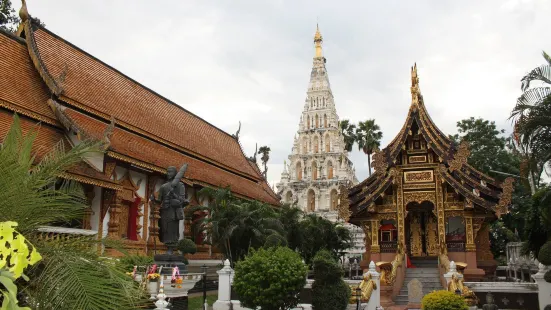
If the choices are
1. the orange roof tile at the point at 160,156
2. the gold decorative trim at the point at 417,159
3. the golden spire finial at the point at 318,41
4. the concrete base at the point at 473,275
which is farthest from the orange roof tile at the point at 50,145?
the golden spire finial at the point at 318,41

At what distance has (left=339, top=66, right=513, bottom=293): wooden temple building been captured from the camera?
16.3m

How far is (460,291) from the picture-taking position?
40.1 feet

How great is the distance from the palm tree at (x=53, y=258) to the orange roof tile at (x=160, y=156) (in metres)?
10.3

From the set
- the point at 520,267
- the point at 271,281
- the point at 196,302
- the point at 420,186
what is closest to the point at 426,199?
the point at 420,186

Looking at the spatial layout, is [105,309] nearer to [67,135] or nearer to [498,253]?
[67,135]

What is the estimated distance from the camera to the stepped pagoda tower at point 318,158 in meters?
53.0

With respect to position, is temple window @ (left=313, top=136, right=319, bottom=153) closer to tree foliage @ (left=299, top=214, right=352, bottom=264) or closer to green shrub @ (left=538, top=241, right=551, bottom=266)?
tree foliage @ (left=299, top=214, right=352, bottom=264)

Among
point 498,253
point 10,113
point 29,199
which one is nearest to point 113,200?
point 10,113

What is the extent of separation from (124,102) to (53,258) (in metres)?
18.3

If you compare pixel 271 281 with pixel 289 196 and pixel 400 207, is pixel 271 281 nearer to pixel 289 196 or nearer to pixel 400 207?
pixel 400 207

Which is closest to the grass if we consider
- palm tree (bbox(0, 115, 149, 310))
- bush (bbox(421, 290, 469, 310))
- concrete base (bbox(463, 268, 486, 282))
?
bush (bbox(421, 290, 469, 310))

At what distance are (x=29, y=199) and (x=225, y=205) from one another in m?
15.7

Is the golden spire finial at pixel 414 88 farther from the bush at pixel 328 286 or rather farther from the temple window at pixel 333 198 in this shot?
the temple window at pixel 333 198

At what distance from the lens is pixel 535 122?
1189 cm
